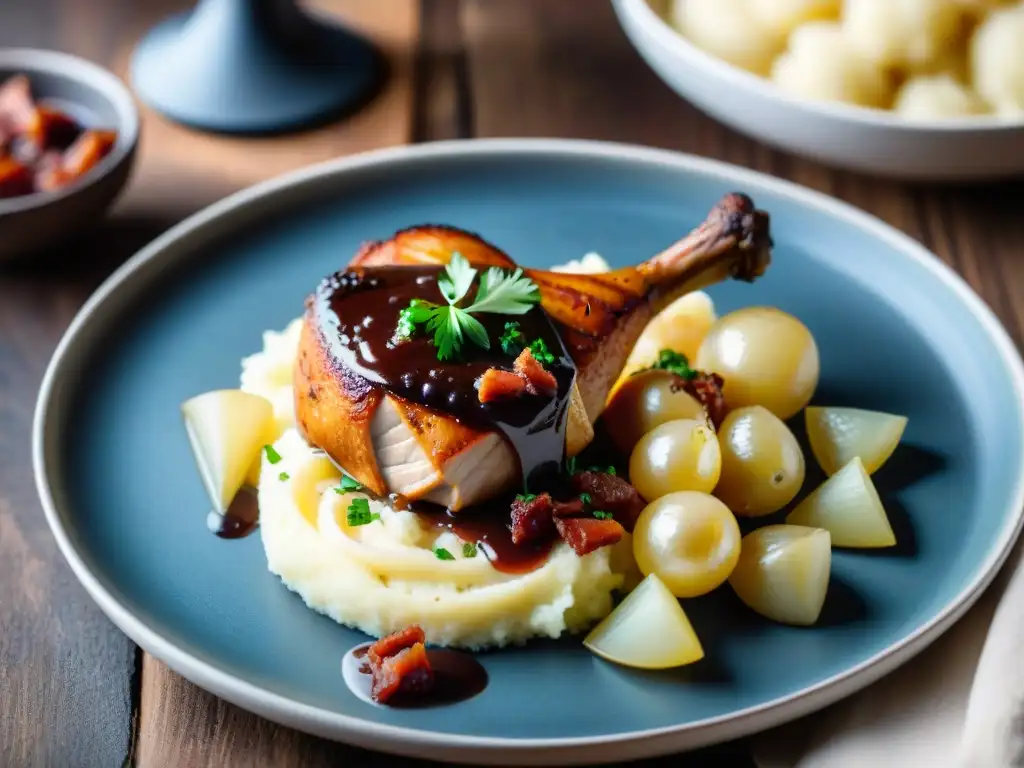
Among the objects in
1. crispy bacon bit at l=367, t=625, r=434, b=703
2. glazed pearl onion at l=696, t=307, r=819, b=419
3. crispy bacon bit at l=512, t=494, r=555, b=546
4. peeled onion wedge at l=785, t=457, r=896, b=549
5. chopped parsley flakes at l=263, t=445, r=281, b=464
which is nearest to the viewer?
crispy bacon bit at l=367, t=625, r=434, b=703

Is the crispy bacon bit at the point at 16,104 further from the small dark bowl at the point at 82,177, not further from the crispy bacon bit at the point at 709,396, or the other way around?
the crispy bacon bit at the point at 709,396

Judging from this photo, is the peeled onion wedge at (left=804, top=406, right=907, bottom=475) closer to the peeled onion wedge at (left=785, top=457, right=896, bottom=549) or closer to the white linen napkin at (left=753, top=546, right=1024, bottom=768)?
the peeled onion wedge at (left=785, top=457, right=896, bottom=549)

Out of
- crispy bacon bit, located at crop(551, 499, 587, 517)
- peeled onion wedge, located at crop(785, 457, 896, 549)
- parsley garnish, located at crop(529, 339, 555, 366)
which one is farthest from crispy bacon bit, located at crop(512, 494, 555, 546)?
peeled onion wedge, located at crop(785, 457, 896, 549)

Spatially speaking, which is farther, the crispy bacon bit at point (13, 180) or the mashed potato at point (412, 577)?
the crispy bacon bit at point (13, 180)

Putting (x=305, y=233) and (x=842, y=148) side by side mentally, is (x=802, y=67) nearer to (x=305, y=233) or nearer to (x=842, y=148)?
(x=842, y=148)

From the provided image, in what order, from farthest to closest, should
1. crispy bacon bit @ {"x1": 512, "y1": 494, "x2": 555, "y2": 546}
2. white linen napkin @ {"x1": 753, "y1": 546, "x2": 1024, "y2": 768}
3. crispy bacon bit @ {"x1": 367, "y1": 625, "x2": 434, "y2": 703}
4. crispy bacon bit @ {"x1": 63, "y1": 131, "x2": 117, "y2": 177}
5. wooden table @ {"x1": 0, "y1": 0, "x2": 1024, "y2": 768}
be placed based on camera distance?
crispy bacon bit @ {"x1": 63, "y1": 131, "x2": 117, "y2": 177}, crispy bacon bit @ {"x1": 512, "y1": 494, "x2": 555, "y2": 546}, wooden table @ {"x1": 0, "y1": 0, "x2": 1024, "y2": 768}, crispy bacon bit @ {"x1": 367, "y1": 625, "x2": 434, "y2": 703}, white linen napkin @ {"x1": 753, "y1": 546, "x2": 1024, "y2": 768}

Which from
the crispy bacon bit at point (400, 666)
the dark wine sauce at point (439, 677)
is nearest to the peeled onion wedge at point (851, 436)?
the dark wine sauce at point (439, 677)

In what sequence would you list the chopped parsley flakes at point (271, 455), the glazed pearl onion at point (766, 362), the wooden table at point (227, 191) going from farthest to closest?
1. the glazed pearl onion at point (766, 362)
2. the chopped parsley flakes at point (271, 455)
3. the wooden table at point (227, 191)
